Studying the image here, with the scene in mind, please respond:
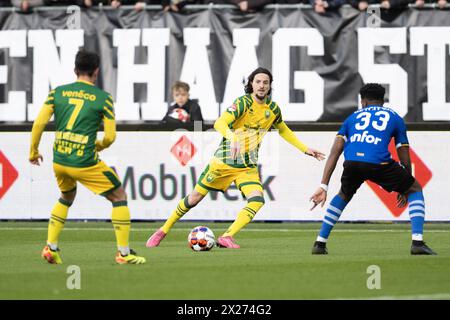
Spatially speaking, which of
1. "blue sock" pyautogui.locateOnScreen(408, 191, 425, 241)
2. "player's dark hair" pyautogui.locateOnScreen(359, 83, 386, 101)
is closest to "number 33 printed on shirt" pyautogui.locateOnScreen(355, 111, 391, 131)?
"player's dark hair" pyautogui.locateOnScreen(359, 83, 386, 101)

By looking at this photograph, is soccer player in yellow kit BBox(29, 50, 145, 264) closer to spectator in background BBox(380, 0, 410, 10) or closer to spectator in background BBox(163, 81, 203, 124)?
spectator in background BBox(163, 81, 203, 124)

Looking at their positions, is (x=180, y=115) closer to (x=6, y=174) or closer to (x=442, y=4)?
(x=6, y=174)

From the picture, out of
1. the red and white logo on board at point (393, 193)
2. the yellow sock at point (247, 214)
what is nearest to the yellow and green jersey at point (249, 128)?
the yellow sock at point (247, 214)

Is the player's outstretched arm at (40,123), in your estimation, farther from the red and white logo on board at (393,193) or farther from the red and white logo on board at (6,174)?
the red and white logo on board at (393,193)

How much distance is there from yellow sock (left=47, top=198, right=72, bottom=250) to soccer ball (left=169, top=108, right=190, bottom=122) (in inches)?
288

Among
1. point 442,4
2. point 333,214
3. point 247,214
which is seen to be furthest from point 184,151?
point 333,214

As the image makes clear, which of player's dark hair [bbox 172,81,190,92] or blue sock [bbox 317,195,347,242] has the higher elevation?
player's dark hair [bbox 172,81,190,92]

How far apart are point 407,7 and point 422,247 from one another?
8132 millimetres

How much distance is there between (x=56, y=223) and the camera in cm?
1210

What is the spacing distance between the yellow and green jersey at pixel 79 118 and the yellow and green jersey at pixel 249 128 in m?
2.91

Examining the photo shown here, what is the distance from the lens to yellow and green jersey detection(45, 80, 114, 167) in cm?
1176

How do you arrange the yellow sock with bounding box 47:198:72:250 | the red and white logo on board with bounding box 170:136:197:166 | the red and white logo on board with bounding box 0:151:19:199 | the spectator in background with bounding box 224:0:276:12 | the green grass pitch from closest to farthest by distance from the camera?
the green grass pitch
the yellow sock with bounding box 47:198:72:250
the red and white logo on board with bounding box 170:136:197:166
the red and white logo on board with bounding box 0:151:19:199
the spectator in background with bounding box 224:0:276:12

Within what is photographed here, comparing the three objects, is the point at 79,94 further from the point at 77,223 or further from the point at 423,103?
the point at 423,103

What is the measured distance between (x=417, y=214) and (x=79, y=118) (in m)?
4.20
